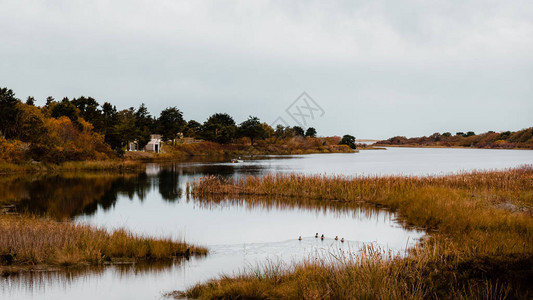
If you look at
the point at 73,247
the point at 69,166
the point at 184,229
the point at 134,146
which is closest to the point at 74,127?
the point at 69,166

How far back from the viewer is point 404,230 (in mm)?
22641

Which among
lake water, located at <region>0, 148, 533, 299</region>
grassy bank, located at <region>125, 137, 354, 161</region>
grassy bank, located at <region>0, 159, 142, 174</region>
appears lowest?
lake water, located at <region>0, 148, 533, 299</region>

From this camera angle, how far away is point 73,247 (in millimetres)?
15227

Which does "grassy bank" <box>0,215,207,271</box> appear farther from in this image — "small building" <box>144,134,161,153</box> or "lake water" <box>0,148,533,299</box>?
"small building" <box>144,134,161,153</box>

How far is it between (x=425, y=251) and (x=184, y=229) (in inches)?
597

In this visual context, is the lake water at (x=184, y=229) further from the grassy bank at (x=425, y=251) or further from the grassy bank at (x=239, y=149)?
the grassy bank at (x=239, y=149)

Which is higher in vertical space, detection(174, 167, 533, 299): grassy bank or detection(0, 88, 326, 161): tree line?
detection(0, 88, 326, 161): tree line

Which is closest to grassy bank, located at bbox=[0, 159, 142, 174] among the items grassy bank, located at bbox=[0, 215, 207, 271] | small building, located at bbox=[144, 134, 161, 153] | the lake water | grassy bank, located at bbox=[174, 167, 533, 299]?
the lake water

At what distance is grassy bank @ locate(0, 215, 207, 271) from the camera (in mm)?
14484

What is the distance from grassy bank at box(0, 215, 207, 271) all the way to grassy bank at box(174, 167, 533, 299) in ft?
15.3

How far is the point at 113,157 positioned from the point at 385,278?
7261cm

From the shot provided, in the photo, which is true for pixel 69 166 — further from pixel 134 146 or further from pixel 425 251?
pixel 425 251

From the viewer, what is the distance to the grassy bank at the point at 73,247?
570 inches

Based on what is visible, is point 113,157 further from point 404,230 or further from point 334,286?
point 334,286
